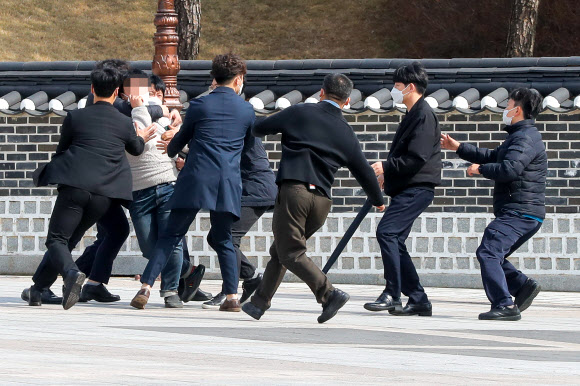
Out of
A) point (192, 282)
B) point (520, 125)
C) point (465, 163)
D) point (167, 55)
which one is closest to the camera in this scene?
point (520, 125)

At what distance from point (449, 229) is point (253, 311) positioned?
4876 mm

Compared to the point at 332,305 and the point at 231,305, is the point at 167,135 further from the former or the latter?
the point at 332,305

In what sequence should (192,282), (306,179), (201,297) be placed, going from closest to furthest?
1. (306,179)
2. (192,282)
3. (201,297)

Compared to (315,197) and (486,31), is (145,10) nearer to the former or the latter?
(486,31)

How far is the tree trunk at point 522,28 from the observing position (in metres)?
29.0

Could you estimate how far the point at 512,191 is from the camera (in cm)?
959

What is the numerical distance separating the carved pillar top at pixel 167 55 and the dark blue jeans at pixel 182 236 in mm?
3894

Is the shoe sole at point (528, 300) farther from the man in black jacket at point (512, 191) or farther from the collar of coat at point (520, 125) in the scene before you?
the collar of coat at point (520, 125)

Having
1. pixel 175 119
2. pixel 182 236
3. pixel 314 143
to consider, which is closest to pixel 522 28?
pixel 175 119

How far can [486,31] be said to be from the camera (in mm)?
36031

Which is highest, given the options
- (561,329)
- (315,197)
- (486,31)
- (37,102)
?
(486,31)

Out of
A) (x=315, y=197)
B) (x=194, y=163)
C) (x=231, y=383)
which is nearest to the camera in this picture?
(x=231, y=383)

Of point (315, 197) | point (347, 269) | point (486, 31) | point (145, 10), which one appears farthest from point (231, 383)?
point (145, 10)

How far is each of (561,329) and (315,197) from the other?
5.87 ft
